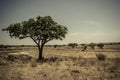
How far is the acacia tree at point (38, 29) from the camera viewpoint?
27553mm

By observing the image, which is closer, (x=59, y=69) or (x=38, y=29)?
(x=59, y=69)

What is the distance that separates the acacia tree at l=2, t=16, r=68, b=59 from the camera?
27553 mm

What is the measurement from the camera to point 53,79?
12133 mm

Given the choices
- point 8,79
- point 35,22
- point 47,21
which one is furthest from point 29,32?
point 8,79

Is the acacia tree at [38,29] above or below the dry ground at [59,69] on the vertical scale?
above

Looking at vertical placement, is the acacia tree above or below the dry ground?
above

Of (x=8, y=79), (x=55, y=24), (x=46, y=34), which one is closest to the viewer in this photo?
(x=8, y=79)

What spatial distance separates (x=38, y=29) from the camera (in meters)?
27.9

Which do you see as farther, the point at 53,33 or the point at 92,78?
the point at 53,33

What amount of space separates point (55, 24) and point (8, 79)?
18.9 m

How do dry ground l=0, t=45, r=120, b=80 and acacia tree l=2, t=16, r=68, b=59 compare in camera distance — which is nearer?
dry ground l=0, t=45, r=120, b=80

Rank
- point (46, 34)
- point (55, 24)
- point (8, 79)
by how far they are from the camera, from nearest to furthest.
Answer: point (8, 79) → point (46, 34) → point (55, 24)

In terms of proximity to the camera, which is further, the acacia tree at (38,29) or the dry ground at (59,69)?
the acacia tree at (38,29)

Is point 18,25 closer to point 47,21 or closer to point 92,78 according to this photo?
point 47,21
